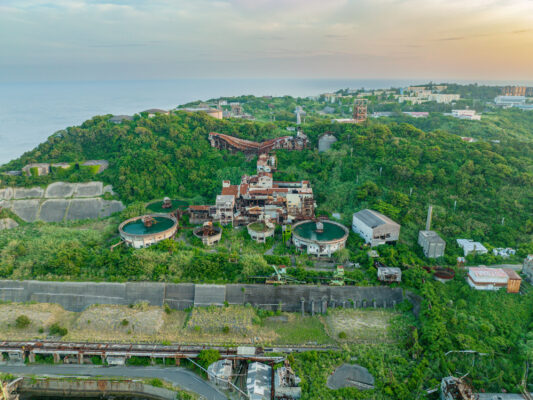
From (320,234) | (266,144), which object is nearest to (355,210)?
(320,234)

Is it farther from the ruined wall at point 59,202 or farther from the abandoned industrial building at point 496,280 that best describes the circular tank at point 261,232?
the ruined wall at point 59,202

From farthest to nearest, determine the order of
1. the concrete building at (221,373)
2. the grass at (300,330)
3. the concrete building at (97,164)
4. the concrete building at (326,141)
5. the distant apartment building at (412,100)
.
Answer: the distant apartment building at (412,100), the concrete building at (326,141), the concrete building at (97,164), the grass at (300,330), the concrete building at (221,373)

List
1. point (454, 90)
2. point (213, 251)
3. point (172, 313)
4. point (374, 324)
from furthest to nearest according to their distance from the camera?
1. point (454, 90)
2. point (213, 251)
3. point (172, 313)
4. point (374, 324)

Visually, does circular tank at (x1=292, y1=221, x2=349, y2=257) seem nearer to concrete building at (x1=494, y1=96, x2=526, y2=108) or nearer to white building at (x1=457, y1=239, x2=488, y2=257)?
white building at (x1=457, y1=239, x2=488, y2=257)

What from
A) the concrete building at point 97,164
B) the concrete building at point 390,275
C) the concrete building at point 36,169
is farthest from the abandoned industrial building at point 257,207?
the concrete building at point 36,169

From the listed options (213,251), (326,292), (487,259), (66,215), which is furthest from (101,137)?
(487,259)

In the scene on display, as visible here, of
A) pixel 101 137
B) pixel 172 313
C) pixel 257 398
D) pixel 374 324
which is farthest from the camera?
pixel 101 137

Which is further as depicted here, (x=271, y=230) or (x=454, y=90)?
(x=454, y=90)

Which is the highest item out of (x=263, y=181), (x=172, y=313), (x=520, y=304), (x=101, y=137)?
(x=101, y=137)

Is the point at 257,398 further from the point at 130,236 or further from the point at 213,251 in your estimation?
the point at 130,236
